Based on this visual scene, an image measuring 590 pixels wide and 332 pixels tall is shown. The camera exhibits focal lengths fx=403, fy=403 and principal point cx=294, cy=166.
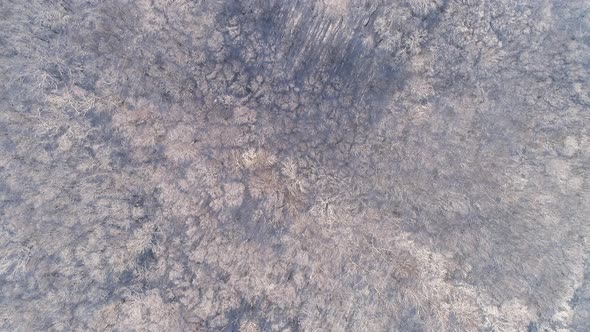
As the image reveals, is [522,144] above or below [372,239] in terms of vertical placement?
above

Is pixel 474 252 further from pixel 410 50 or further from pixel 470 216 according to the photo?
pixel 410 50

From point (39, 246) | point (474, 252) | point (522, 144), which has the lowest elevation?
point (39, 246)

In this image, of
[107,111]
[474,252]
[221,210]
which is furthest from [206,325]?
[474,252]

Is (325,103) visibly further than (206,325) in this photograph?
Yes

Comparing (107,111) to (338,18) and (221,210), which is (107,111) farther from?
(338,18)

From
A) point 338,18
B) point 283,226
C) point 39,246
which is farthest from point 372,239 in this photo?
point 39,246

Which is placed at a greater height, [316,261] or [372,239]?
[372,239]
